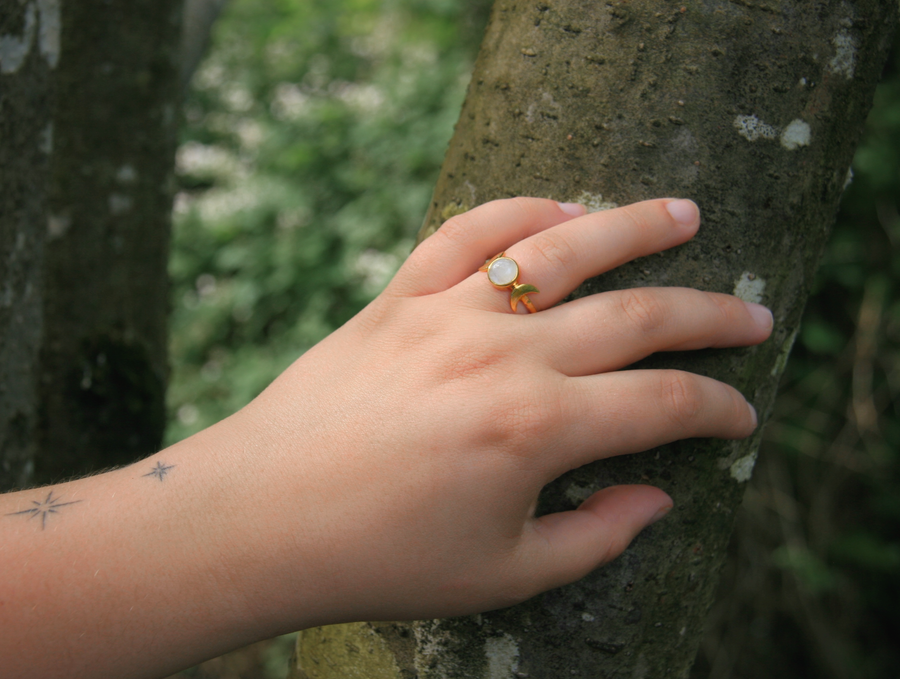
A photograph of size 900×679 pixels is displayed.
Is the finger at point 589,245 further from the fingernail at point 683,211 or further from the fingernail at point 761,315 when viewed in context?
the fingernail at point 761,315

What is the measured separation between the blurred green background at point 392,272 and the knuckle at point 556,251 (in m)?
2.76

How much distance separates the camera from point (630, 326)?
880 millimetres

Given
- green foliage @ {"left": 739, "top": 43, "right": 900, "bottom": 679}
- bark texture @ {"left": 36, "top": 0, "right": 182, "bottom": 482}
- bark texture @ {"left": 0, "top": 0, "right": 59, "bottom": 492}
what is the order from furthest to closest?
green foliage @ {"left": 739, "top": 43, "right": 900, "bottom": 679}
bark texture @ {"left": 36, "top": 0, "right": 182, "bottom": 482}
bark texture @ {"left": 0, "top": 0, "right": 59, "bottom": 492}

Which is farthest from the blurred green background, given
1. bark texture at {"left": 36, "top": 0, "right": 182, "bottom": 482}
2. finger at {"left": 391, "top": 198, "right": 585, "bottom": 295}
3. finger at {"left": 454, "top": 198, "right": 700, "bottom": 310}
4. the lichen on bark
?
finger at {"left": 454, "top": 198, "right": 700, "bottom": 310}

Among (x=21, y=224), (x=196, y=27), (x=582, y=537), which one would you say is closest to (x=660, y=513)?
(x=582, y=537)

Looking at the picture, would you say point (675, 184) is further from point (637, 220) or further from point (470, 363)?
point (470, 363)

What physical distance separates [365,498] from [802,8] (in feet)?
3.17

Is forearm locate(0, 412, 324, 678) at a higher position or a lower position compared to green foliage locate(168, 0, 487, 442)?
higher

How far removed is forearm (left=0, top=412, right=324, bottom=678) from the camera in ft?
2.58

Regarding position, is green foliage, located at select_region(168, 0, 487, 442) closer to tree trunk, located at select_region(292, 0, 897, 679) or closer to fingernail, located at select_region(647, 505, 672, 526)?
tree trunk, located at select_region(292, 0, 897, 679)

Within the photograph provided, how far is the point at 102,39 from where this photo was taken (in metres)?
1.74

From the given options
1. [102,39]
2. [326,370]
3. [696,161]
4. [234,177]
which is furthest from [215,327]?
[696,161]

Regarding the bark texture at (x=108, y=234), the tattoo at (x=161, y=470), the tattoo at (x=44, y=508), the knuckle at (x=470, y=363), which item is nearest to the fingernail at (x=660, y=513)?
the knuckle at (x=470, y=363)

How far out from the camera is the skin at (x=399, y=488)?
80cm
